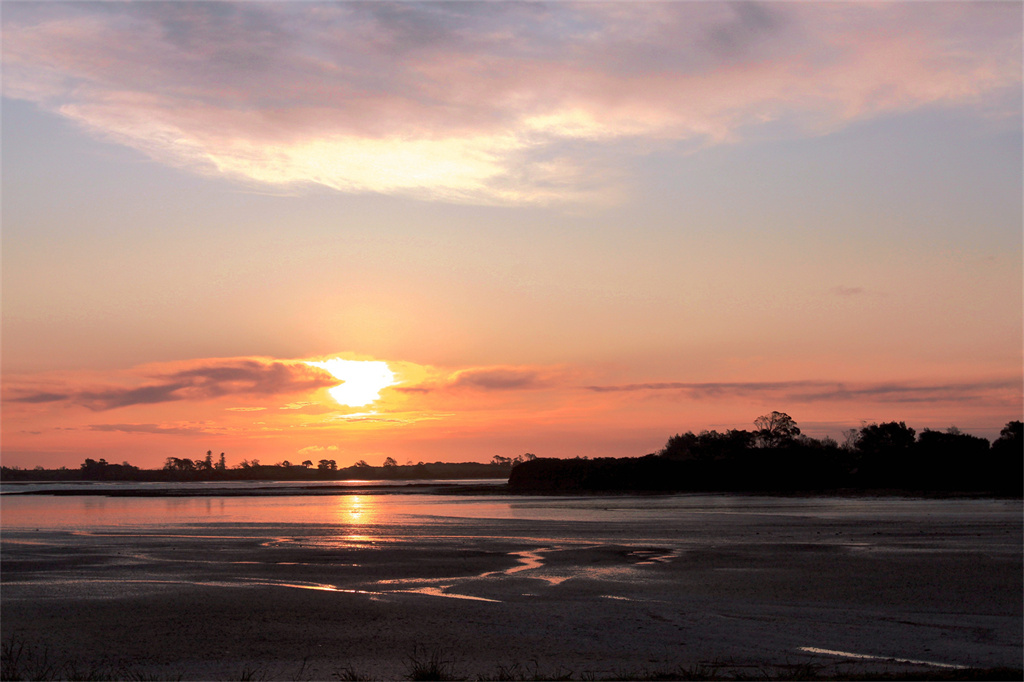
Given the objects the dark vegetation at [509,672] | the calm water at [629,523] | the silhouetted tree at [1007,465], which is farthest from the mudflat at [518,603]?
the silhouetted tree at [1007,465]

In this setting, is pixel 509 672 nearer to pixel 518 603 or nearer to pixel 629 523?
pixel 518 603

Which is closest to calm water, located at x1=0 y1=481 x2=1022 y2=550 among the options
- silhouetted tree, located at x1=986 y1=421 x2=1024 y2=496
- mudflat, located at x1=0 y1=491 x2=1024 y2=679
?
mudflat, located at x1=0 y1=491 x2=1024 y2=679

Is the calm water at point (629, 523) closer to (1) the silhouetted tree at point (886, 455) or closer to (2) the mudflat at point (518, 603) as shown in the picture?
(2) the mudflat at point (518, 603)

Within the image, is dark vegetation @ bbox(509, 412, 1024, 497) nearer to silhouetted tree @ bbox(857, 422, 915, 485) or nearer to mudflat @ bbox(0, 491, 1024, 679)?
silhouetted tree @ bbox(857, 422, 915, 485)

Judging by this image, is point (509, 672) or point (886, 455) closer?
point (509, 672)

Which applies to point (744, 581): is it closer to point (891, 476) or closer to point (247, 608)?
point (247, 608)

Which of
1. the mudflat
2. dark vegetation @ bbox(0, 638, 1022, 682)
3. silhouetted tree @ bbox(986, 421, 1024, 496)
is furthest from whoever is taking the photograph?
silhouetted tree @ bbox(986, 421, 1024, 496)

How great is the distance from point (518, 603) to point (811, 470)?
10371 cm

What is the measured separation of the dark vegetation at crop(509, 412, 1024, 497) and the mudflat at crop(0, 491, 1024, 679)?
73999mm

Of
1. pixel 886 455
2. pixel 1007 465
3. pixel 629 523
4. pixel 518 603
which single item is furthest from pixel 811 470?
pixel 518 603

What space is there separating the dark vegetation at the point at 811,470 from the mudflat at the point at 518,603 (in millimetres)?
73999

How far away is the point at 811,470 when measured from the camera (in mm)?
115062

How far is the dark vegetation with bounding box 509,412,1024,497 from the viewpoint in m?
103

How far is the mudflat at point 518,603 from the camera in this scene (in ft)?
49.7
